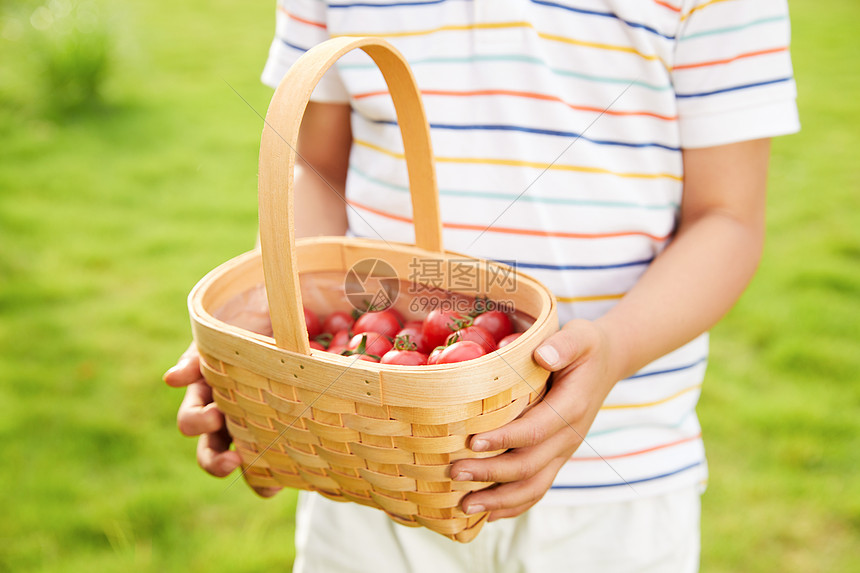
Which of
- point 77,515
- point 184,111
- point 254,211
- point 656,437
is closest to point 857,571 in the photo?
point 656,437

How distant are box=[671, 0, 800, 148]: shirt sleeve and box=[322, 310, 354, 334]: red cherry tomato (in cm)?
52

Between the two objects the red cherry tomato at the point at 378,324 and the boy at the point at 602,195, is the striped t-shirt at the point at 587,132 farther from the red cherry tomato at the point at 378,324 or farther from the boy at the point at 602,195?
the red cherry tomato at the point at 378,324

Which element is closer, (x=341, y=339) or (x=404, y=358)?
(x=404, y=358)

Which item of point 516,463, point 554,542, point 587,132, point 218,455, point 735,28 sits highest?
point 735,28

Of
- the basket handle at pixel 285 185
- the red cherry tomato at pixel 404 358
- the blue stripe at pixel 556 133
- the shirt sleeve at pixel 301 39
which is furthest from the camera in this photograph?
the shirt sleeve at pixel 301 39

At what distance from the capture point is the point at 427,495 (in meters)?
0.76

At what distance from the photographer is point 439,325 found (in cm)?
90

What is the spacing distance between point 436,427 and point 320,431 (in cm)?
13

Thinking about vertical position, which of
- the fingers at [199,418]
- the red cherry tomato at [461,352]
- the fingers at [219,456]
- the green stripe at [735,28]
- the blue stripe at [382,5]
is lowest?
the fingers at [219,456]

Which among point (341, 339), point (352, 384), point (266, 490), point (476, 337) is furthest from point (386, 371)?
point (266, 490)

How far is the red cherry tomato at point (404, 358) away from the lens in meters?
0.81

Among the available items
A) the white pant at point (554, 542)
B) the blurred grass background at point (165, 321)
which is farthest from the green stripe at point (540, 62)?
the blurred grass background at point (165, 321)

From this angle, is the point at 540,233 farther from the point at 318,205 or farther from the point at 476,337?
the point at 318,205

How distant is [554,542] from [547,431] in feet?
0.90
